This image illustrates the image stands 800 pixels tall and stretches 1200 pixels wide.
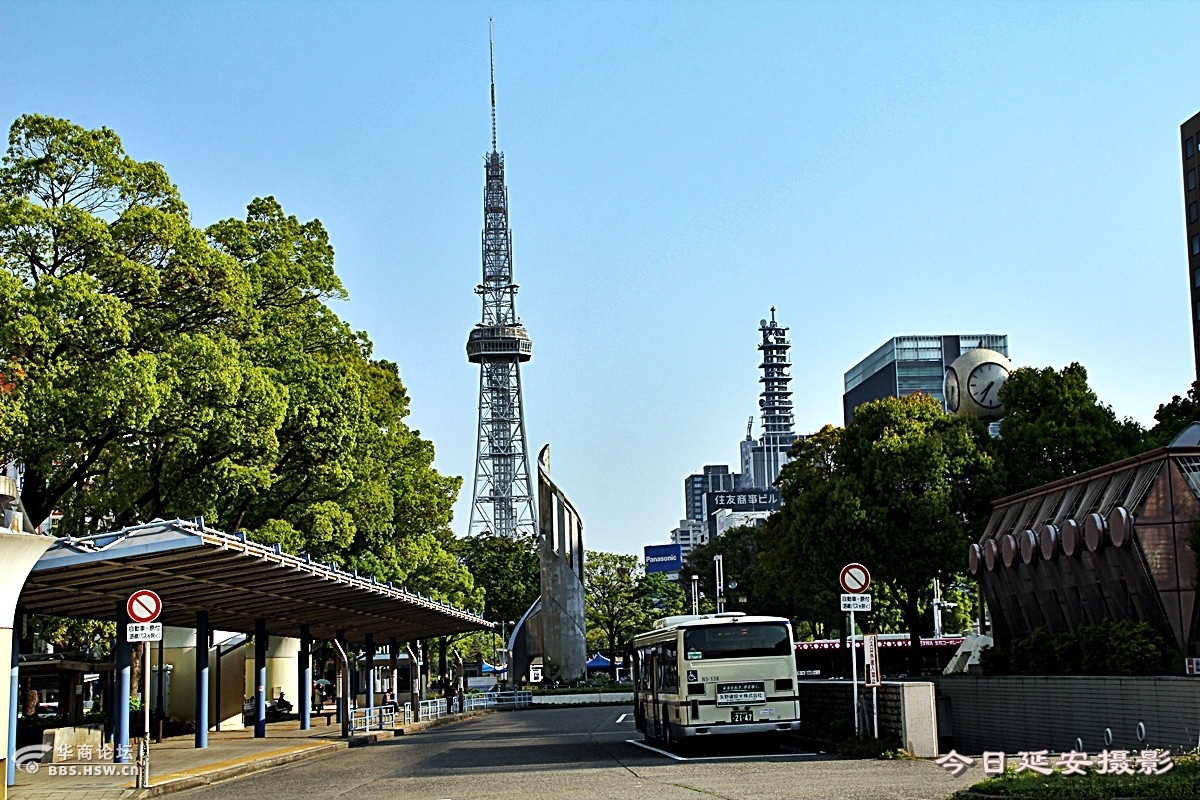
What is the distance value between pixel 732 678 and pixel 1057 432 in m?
23.2

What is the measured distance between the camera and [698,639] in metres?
23.8

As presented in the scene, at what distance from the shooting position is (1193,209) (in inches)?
3031

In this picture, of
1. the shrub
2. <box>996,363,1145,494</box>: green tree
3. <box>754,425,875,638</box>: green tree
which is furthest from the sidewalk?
<box>996,363,1145,494</box>: green tree

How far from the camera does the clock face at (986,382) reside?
47.9 meters

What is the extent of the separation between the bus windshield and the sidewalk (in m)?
7.63

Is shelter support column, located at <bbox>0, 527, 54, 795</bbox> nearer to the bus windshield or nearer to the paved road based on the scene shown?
the paved road

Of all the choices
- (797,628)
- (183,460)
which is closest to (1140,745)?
(183,460)

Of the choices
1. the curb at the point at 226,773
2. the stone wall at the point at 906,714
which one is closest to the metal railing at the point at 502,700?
the curb at the point at 226,773

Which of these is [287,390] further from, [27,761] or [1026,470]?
[1026,470]

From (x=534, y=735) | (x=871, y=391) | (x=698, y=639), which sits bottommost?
(x=534, y=735)

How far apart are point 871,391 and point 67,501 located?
16064 cm

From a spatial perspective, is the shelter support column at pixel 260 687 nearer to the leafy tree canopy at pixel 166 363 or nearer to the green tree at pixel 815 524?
the leafy tree canopy at pixel 166 363

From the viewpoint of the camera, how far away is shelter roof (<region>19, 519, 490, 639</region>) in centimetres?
1919

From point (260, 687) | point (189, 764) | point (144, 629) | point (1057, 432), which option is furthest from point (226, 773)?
point (1057, 432)
